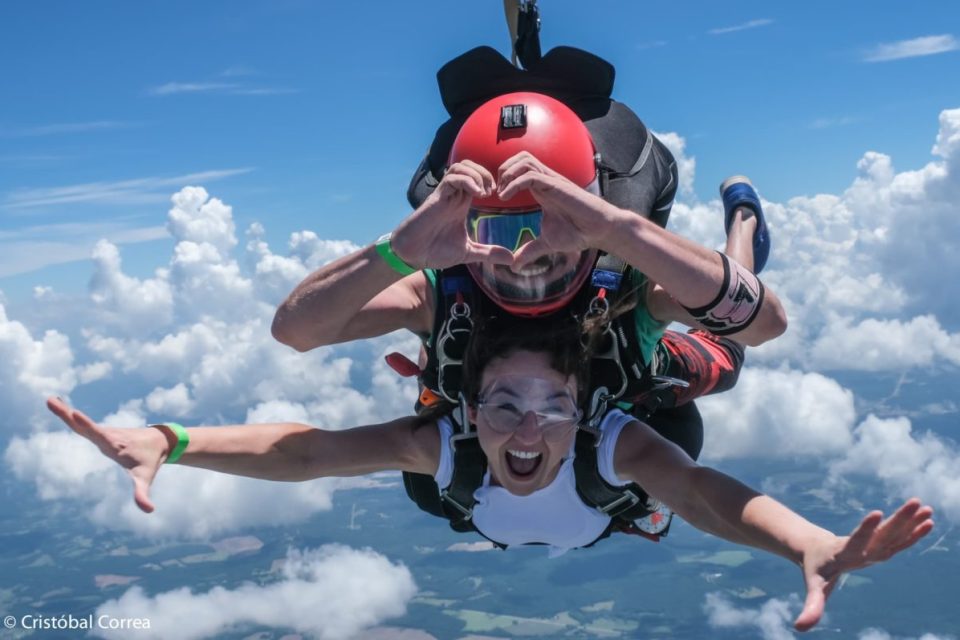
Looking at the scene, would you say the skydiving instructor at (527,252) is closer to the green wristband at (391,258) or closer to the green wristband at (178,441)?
the green wristband at (391,258)

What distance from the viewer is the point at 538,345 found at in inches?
152

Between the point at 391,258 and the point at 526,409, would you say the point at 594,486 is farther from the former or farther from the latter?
the point at 391,258

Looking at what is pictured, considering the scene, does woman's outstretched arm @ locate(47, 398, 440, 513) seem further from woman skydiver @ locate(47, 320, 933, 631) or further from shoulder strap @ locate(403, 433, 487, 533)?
shoulder strap @ locate(403, 433, 487, 533)

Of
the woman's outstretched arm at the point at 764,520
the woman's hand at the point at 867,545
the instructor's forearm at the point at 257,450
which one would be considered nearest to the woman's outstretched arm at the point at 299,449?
the instructor's forearm at the point at 257,450

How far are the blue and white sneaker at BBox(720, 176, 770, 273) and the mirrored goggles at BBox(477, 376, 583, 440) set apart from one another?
1704 millimetres

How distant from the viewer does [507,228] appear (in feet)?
10.5

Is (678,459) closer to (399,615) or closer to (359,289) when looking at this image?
(359,289)

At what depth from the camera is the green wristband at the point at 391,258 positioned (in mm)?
3133

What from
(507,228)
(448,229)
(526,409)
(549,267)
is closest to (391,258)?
(448,229)

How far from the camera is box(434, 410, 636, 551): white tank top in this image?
4.05m

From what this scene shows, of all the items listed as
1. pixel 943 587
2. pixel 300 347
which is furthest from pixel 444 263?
pixel 943 587

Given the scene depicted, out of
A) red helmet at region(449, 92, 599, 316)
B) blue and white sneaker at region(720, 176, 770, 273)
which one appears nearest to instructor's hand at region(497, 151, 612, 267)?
red helmet at region(449, 92, 599, 316)

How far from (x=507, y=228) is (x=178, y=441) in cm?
165

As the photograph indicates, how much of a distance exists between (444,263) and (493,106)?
2.63 ft
